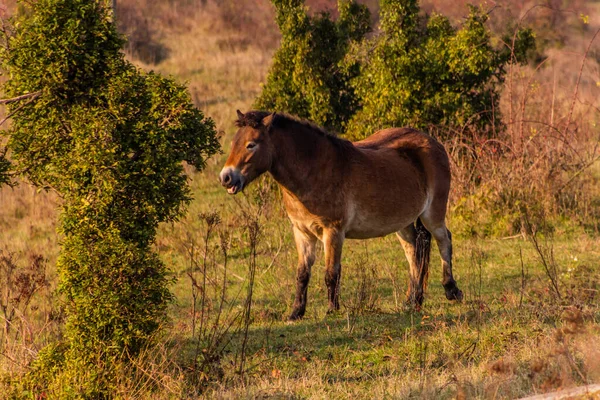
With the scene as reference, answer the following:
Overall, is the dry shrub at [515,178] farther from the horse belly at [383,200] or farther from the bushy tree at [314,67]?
the horse belly at [383,200]

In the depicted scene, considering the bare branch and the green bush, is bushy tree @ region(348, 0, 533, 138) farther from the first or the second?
the bare branch

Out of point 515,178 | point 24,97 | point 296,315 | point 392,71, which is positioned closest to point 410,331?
point 296,315

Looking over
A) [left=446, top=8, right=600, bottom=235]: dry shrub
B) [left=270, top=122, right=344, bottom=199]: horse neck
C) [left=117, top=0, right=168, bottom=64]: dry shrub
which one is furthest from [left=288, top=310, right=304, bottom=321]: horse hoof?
[left=117, top=0, right=168, bottom=64]: dry shrub

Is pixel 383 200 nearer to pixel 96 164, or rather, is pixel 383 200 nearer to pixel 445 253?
pixel 445 253

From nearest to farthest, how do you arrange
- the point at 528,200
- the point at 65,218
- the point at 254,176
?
1. the point at 65,218
2. the point at 254,176
3. the point at 528,200

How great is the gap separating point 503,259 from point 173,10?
101ft

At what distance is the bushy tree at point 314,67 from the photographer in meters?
16.5

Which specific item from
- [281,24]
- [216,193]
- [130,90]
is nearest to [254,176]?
[130,90]

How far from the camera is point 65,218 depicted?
7.15 metres

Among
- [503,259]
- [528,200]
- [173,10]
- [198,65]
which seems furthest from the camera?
[173,10]

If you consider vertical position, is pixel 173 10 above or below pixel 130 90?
above

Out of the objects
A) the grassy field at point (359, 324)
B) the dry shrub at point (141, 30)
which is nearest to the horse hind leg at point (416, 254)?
the grassy field at point (359, 324)

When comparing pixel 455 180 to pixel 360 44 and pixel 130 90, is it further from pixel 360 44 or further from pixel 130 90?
pixel 130 90

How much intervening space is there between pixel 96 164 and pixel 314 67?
33.0 feet
